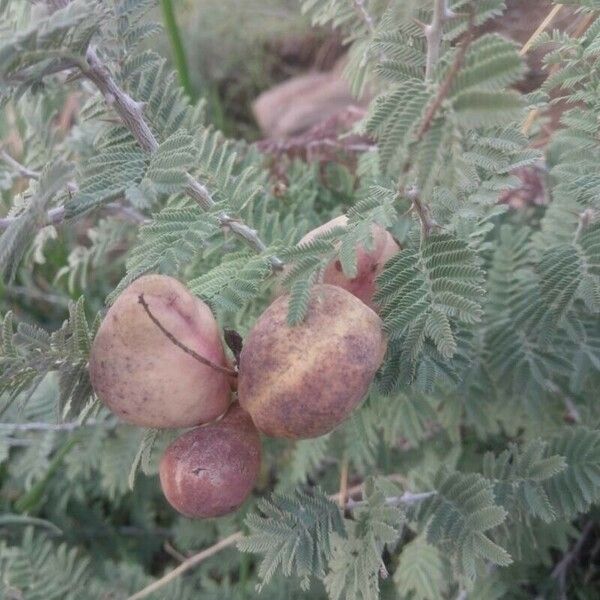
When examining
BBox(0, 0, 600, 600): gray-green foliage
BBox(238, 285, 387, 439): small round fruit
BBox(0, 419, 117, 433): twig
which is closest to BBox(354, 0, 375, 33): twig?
BBox(0, 0, 600, 600): gray-green foliage

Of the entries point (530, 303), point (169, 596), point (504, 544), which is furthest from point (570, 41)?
point (169, 596)

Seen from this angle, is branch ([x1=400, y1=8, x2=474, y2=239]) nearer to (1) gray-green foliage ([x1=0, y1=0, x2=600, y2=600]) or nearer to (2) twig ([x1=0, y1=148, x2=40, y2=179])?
(1) gray-green foliage ([x1=0, y1=0, x2=600, y2=600])

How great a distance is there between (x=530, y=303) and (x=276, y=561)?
0.40 metres

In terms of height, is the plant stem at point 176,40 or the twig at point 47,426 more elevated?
the plant stem at point 176,40

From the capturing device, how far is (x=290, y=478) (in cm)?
118

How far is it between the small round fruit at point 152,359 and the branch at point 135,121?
100 mm

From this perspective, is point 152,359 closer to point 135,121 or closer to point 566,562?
point 135,121

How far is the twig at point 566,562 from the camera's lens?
1008 mm

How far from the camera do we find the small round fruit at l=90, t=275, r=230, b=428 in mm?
523

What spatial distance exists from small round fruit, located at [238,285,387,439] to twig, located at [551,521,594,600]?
2.02 feet

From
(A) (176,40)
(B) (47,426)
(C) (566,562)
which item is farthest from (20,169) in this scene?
(C) (566,562)

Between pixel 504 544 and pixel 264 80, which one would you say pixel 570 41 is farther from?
pixel 264 80

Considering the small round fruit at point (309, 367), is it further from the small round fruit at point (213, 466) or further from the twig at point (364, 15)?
the twig at point (364, 15)

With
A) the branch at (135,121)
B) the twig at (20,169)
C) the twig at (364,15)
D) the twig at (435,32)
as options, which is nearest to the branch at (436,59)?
the twig at (435,32)
